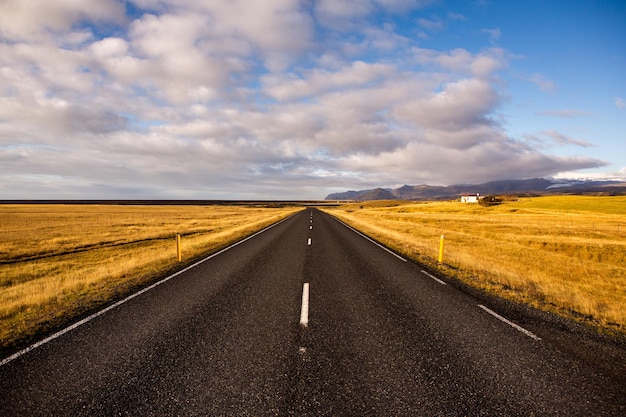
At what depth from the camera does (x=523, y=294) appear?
871 centimetres

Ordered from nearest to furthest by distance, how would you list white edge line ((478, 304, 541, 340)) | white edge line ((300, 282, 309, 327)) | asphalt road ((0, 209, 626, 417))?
1. asphalt road ((0, 209, 626, 417))
2. white edge line ((478, 304, 541, 340))
3. white edge line ((300, 282, 309, 327))

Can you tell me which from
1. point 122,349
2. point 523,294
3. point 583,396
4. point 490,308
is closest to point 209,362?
point 122,349

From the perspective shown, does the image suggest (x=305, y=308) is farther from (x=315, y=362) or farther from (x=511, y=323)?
(x=511, y=323)

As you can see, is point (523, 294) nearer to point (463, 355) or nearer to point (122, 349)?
point (463, 355)

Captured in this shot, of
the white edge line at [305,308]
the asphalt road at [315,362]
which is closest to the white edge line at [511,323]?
the asphalt road at [315,362]

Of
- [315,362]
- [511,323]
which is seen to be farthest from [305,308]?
[511,323]

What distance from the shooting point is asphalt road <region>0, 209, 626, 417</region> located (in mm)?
3695

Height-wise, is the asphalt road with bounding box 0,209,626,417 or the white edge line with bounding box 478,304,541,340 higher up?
the asphalt road with bounding box 0,209,626,417

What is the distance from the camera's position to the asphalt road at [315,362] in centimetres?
370

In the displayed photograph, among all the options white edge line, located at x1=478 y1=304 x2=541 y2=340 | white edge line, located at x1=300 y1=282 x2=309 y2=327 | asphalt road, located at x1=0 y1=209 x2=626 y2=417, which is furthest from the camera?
white edge line, located at x1=300 y1=282 x2=309 y2=327

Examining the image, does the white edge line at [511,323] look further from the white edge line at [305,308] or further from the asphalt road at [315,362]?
the white edge line at [305,308]

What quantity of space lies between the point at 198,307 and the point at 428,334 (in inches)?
193

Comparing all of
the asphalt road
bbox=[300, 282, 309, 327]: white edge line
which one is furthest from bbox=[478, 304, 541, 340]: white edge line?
bbox=[300, 282, 309, 327]: white edge line

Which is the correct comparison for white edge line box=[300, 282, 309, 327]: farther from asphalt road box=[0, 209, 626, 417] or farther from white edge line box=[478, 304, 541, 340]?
white edge line box=[478, 304, 541, 340]
